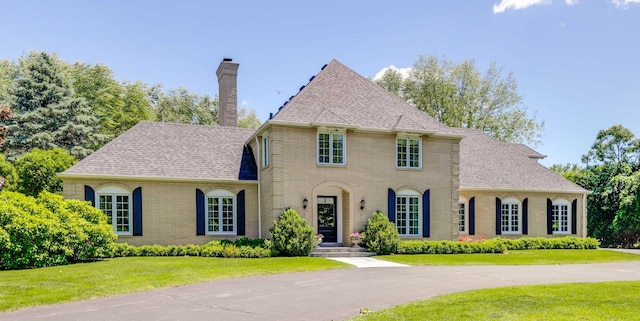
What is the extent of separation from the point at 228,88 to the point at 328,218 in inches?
365

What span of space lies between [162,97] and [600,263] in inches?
1655

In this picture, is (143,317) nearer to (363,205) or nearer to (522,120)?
(363,205)

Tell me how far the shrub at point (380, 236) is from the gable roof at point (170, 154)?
6.18 meters

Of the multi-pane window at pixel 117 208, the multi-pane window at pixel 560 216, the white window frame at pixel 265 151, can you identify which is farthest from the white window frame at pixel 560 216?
the multi-pane window at pixel 117 208

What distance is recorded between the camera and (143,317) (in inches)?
326

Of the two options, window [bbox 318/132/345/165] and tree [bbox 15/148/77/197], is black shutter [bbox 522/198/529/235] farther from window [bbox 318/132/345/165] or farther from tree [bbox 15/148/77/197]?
tree [bbox 15/148/77/197]

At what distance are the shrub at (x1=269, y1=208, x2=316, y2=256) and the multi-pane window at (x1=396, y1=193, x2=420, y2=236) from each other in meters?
4.67

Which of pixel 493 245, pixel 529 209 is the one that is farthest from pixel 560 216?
pixel 493 245

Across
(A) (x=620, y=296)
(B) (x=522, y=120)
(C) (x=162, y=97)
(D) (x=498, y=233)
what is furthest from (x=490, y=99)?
(A) (x=620, y=296)

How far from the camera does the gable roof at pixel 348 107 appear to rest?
2012cm

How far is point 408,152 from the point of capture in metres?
21.7

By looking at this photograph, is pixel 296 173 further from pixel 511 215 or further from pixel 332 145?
pixel 511 215

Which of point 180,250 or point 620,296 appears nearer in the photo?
point 620,296

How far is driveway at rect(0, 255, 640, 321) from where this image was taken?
8531mm
